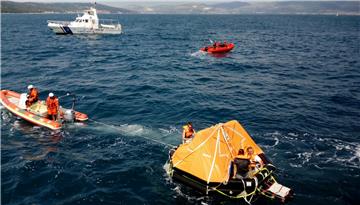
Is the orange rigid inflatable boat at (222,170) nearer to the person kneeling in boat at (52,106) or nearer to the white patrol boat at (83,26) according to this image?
the person kneeling in boat at (52,106)

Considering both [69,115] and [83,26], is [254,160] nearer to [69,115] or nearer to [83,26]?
[69,115]

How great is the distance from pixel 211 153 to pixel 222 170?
0.95m

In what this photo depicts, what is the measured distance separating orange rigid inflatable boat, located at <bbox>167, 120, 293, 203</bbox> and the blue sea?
0.76 meters

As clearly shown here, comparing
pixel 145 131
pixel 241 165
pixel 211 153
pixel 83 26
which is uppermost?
pixel 83 26

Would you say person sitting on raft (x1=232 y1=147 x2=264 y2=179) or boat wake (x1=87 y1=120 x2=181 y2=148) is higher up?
person sitting on raft (x1=232 y1=147 x2=264 y2=179)

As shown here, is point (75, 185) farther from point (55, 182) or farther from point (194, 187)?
point (194, 187)

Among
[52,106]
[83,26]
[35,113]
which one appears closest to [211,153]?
[52,106]

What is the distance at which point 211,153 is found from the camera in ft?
51.6

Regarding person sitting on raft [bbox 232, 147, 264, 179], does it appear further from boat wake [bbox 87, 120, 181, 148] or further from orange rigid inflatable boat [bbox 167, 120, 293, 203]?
boat wake [bbox 87, 120, 181, 148]

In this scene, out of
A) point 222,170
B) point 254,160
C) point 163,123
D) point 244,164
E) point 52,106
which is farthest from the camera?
point 163,123

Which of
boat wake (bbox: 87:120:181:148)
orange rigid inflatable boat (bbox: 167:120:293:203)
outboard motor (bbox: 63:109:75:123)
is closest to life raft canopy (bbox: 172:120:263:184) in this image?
orange rigid inflatable boat (bbox: 167:120:293:203)

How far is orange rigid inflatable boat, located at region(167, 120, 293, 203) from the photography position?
15016mm

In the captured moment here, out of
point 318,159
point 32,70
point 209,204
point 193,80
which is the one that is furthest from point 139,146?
point 32,70

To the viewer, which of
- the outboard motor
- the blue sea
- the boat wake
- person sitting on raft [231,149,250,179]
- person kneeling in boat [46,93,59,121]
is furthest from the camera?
the outboard motor
